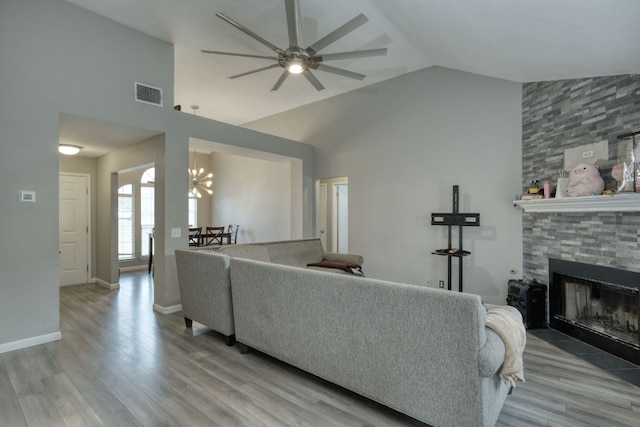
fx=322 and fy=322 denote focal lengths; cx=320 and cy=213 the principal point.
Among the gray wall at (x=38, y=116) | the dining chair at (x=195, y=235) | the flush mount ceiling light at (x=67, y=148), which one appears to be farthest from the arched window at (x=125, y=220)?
the gray wall at (x=38, y=116)

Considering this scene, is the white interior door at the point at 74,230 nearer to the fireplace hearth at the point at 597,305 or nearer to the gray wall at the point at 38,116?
the gray wall at the point at 38,116

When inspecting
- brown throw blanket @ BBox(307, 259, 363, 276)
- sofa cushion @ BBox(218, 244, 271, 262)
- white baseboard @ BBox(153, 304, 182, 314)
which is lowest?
white baseboard @ BBox(153, 304, 182, 314)

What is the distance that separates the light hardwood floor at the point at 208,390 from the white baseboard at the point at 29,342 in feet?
0.27

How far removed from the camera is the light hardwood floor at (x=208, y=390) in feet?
6.64

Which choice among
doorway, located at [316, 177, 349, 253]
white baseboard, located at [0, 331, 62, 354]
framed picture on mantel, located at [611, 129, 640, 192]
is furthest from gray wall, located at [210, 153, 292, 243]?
framed picture on mantel, located at [611, 129, 640, 192]

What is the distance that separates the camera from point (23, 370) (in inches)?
105

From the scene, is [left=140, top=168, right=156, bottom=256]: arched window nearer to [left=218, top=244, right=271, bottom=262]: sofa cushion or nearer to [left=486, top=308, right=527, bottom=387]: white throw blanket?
[left=218, top=244, right=271, bottom=262]: sofa cushion

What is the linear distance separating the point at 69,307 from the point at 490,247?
5.77m

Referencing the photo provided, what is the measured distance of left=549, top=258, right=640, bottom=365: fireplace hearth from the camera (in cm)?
292

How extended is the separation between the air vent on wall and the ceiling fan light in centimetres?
193

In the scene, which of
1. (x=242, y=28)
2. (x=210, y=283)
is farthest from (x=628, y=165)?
(x=210, y=283)

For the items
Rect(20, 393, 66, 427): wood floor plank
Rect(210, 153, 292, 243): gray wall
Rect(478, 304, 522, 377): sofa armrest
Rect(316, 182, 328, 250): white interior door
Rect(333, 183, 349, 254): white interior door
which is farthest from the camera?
Rect(333, 183, 349, 254): white interior door

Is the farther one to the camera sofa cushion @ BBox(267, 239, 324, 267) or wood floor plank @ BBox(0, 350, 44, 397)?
sofa cushion @ BBox(267, 239, 324, 267)

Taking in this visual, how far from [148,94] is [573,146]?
5.00 m
